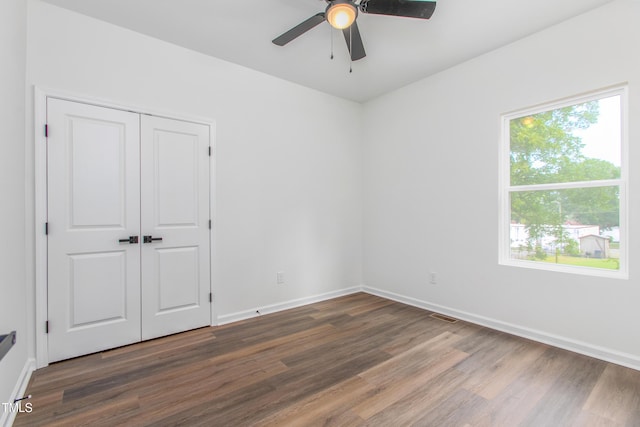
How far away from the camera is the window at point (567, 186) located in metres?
2.46

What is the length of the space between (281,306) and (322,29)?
3063 millimetres

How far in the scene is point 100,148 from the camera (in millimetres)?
2611

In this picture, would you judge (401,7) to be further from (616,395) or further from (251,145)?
(616,395)

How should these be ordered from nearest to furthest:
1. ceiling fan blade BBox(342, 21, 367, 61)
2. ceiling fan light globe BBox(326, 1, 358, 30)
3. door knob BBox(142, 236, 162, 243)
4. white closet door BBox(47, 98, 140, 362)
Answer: ceiling fan light globe BBox(326, 1, 358, 30) < ceiling fan blade BBox(342, 21, 367, 61) < white closet door BBox(47, 98, 140, 362) < door knob BBox(142, 236, 162, 243)

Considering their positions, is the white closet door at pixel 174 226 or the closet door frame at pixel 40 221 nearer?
the closet door frame at pixel 40 221

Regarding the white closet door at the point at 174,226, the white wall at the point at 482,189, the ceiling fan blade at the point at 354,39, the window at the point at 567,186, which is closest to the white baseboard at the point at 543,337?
the white wall at the point at 482,189

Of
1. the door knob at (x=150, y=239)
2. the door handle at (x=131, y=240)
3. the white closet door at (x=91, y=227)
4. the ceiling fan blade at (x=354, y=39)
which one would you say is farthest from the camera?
the door knob at (x=150, y=239)

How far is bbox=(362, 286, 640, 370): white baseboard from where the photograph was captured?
7.64 feet

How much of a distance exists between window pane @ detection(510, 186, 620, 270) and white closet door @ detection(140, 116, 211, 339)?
327 centimetres

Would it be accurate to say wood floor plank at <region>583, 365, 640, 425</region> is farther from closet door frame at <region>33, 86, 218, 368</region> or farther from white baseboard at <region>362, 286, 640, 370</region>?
closet door frame at <region>33, 86, 218, 368</region>

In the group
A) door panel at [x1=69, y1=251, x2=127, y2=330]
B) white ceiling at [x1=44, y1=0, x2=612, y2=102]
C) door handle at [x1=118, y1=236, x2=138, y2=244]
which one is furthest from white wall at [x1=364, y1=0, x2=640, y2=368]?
door panel at [x1=69, y1=251, x2=127, y2=330]

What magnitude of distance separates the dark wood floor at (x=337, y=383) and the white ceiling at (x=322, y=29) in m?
2.88

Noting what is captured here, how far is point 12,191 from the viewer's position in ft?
6.28

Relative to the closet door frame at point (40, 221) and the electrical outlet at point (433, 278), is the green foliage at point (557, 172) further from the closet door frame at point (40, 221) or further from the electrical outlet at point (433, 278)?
the closet door frame at point (40, 221)
